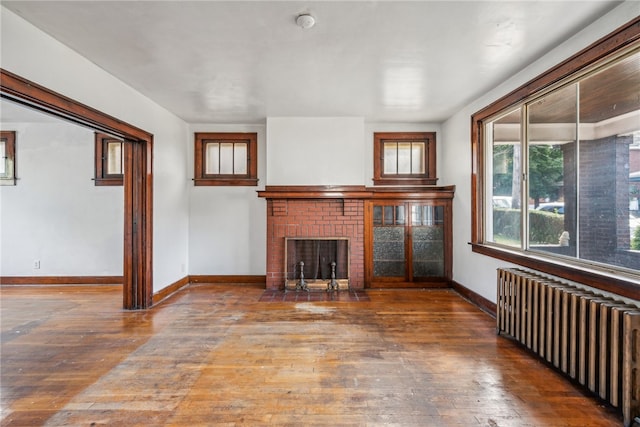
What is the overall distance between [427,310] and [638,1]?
3173mm

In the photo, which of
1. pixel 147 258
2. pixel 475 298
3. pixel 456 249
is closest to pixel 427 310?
pixel 475 298

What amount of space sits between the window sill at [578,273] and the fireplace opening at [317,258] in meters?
2.12

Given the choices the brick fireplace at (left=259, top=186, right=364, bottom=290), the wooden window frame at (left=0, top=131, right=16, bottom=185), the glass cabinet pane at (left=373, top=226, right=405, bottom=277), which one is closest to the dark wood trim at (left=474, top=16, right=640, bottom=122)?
the glass cabinet pane at (left=373, top=226, right=405, bottom=277)

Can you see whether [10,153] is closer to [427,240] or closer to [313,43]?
[313,43]

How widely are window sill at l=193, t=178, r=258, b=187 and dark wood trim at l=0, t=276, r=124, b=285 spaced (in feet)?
6.63

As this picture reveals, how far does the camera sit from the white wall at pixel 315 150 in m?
4.74

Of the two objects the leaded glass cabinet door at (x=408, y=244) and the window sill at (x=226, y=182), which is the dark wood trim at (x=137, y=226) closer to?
the window sill at (x=226, y=182)

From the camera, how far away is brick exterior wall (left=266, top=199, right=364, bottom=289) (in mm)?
4742

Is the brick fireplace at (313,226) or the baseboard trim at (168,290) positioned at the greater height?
the brick fireplace at (313,226)

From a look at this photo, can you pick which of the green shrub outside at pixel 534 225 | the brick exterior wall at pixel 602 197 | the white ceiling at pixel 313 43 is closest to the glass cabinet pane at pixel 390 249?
the green shrub outside at pixel 534 225

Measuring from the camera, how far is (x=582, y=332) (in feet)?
6.70

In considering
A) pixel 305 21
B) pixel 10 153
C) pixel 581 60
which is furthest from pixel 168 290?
pixel 581 60

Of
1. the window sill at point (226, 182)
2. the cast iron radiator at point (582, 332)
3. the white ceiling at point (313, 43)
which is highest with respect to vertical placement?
the white ceiling at point (313, 43)

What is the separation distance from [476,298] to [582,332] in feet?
6.36
